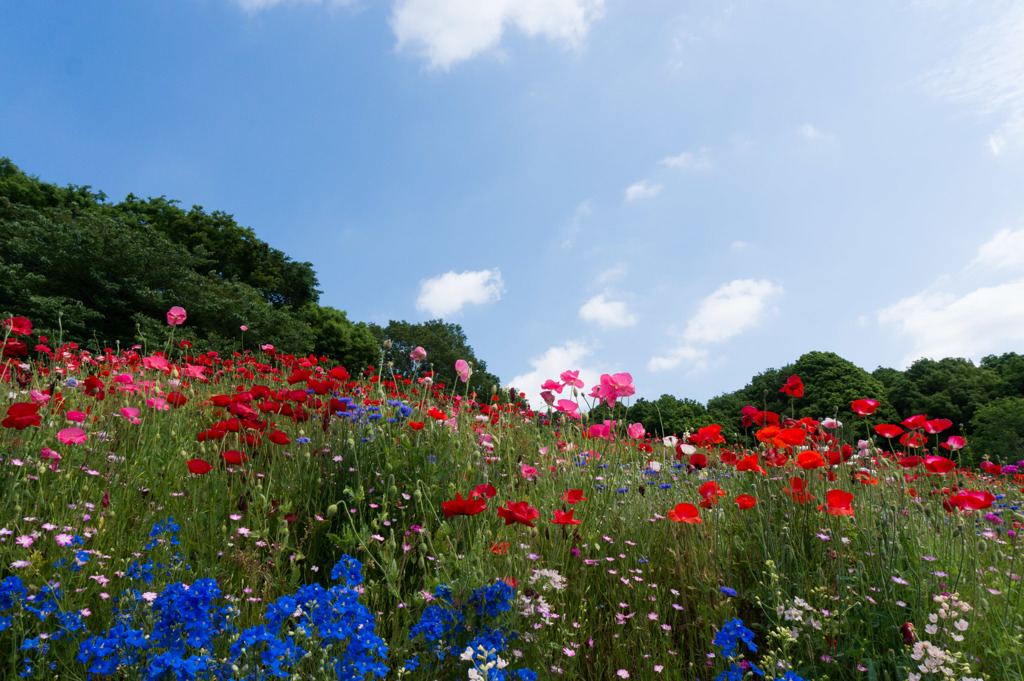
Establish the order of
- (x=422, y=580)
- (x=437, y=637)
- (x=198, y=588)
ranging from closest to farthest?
1. (x=198, y=588)
2. (x=437, y=637)
3. (x=422, y=580)

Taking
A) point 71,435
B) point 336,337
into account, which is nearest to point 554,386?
point 71,435

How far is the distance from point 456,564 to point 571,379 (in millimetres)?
1442

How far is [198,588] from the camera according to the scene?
149 centimetres

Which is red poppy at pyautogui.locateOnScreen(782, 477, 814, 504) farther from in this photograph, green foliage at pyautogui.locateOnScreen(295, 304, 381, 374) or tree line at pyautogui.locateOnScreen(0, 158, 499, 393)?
green foliage at pyautogui.locateOnScreen(295, 304, 381, 374)

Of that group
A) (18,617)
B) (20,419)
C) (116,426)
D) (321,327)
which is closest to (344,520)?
(18,617)

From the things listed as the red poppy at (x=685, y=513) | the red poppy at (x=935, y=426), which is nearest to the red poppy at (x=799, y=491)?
the red poppy at (x=685, y=513)

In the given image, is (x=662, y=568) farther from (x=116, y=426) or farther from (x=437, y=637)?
(x=116, y=426)

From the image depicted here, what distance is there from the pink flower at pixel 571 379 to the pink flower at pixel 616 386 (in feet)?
1.18

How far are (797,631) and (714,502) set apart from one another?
0.92 metres

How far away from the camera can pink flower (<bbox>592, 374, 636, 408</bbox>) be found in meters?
2.91

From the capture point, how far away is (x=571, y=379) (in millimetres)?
3305

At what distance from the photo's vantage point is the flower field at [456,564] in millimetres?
1700

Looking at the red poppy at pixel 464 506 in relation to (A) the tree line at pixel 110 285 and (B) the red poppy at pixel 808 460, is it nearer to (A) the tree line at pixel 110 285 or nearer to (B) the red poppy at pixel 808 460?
(B) the red poppy at pixel 808 460

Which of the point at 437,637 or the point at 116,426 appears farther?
the point at 116,426
